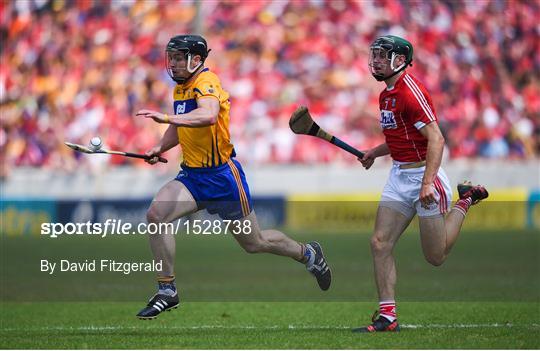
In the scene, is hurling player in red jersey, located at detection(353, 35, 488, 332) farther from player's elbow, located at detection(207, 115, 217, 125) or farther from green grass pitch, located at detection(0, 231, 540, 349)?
player's elbow, located at detection(207, 115, 217, 125)

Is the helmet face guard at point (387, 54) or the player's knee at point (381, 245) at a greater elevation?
the helmet face guard at point (387, 54)

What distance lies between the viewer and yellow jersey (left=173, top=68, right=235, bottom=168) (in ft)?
31.0

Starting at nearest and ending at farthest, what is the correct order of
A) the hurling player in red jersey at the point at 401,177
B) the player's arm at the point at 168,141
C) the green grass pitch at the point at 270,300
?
the green grass pitch at the point at 270,300
the hurling player in red jersey at the point at 401,177
the player's arm at the point at 168,141

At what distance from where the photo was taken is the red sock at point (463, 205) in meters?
9.74

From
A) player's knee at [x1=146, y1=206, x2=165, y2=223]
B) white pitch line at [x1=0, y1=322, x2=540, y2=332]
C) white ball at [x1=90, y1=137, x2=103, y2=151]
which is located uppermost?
white ball at [x1=90, y1=137, x2=103, y2=151]

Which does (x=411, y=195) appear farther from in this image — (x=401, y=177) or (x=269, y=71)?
(x=269, y=71)

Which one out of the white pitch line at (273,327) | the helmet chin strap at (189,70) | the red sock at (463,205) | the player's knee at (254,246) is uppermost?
the helmet chin strap at (189,70)

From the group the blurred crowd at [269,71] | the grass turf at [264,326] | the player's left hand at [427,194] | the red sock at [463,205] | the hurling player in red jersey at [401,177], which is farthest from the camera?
the blurred crowd at [269,71]

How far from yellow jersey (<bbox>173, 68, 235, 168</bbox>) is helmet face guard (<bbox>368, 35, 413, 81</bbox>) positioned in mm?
1376

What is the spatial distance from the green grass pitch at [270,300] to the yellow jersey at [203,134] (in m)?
1.55

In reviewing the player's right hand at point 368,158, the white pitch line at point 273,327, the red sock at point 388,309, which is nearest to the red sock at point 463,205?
the player's right hand at point 368,158

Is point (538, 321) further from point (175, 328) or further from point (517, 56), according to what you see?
point (517, 56)

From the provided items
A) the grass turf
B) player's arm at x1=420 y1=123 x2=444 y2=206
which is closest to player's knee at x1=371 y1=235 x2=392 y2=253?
player's arm at x1=420 y1=123 x2=444 y2=206

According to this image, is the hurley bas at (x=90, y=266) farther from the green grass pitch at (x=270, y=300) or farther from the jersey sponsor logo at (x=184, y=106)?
the jersey sponsor logo at (x=184, y=106)
